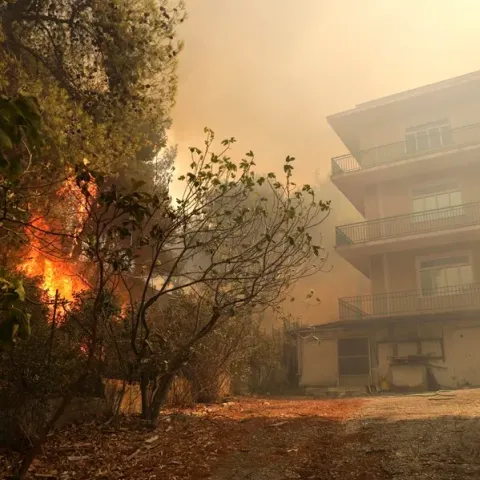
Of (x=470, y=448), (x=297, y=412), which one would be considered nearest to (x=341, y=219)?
(x=297, y=412)

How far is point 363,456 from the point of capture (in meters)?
5.98

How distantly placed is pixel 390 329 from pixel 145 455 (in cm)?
1627

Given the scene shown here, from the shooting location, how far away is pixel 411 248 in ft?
72.1

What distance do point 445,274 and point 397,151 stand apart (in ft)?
20.1

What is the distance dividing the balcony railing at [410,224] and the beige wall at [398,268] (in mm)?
1031

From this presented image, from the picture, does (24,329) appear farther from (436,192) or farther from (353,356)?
(436,192)

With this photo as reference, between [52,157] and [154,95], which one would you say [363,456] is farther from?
[154,95]

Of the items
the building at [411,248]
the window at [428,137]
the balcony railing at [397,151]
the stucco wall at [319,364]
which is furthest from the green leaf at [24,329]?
the window at [428,137]

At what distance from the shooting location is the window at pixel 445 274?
20703mm

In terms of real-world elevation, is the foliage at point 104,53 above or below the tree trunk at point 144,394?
above

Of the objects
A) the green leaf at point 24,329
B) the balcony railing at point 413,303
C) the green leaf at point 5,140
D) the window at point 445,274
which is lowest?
the green leaf at point 24,329

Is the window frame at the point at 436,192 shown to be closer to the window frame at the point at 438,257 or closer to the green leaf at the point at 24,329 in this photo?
the window frame at the point at 438,257

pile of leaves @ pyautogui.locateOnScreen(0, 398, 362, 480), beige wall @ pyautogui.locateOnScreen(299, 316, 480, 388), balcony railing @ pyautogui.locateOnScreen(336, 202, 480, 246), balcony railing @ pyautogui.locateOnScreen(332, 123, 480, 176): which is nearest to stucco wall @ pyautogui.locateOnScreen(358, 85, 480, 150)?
balcony railing @ pyautogui.locateOnScreen(332, 123, 480, 176)

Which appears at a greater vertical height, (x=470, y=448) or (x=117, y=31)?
(x=117, y=31)
